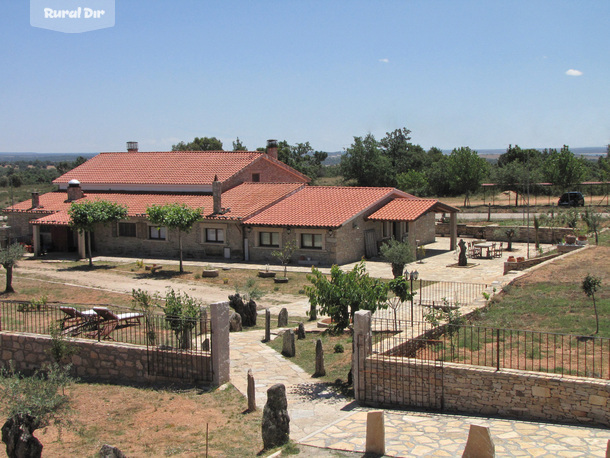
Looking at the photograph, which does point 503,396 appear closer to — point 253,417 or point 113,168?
point 253,417

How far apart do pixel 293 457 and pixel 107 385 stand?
6904mm

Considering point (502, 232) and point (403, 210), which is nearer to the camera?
point (403, 210)

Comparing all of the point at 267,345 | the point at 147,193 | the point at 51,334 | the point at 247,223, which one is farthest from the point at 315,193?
the point at 51,334

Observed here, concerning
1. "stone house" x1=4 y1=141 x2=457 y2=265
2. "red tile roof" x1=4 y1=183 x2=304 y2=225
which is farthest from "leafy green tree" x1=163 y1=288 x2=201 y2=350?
"red tile roof" x1=4 y1=183 x2=304 y2=225

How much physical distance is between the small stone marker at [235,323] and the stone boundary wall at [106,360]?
4.40 meters

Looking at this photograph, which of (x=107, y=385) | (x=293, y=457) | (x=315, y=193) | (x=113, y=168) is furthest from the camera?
(x=113, y=168)

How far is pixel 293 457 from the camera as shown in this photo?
10453mm

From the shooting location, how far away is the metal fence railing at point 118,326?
15.6m

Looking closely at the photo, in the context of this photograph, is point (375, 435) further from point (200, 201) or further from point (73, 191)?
point (73, 191)

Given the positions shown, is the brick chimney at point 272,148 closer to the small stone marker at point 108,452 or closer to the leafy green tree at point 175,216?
the leafy green tree at point 175,216

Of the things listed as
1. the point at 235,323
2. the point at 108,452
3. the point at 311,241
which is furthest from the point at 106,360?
the point at 311,241

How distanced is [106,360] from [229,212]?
764 inches

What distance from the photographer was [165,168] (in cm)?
4209

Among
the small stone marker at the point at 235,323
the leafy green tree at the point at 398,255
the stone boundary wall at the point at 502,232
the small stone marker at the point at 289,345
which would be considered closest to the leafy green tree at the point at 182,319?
the small stone marker at the point at 289,345
